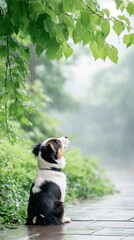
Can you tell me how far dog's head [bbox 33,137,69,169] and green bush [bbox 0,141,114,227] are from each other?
930mm

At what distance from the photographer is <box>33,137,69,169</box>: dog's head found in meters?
7.23

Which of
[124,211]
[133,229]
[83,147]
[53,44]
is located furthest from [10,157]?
[83,147]

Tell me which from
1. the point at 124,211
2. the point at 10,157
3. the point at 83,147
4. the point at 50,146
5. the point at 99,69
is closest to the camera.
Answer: the point at 50,146

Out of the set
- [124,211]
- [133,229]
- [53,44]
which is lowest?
[133,229]

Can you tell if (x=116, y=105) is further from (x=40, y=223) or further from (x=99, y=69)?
(x=40, y=223)

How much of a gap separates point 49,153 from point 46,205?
63 centimetres

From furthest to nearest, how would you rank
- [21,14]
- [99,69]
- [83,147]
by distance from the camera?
[99,69] < [83,147] < [21,14]

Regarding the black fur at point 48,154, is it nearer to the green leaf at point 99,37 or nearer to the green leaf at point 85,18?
the green leaf at point 99,37

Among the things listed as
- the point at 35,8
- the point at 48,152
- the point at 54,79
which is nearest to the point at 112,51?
the point at 35,8

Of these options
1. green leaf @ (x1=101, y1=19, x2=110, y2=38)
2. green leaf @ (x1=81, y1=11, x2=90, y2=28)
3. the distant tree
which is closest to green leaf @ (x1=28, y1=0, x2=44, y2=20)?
green leaf @ (x1=81, y1=11, x2=90, y2=28)

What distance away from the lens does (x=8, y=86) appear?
632 centimetres

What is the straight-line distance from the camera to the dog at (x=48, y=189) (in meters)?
7.16

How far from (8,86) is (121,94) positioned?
27360mm

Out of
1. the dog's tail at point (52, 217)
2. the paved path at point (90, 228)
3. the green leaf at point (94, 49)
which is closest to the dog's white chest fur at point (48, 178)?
the dog's tail at point (52, 217)
